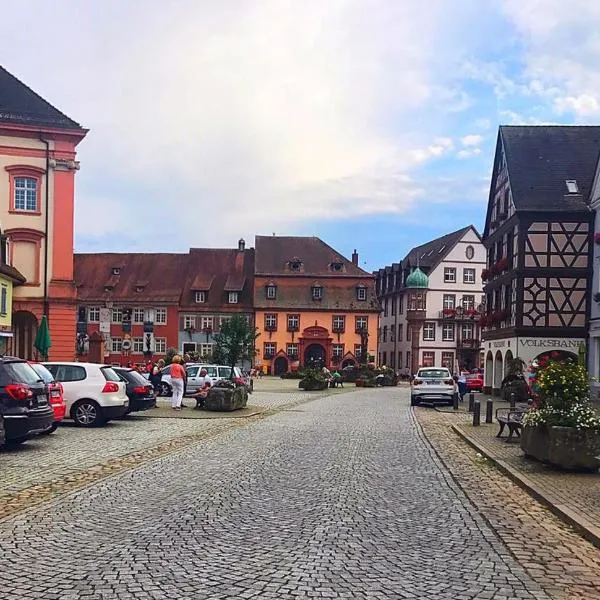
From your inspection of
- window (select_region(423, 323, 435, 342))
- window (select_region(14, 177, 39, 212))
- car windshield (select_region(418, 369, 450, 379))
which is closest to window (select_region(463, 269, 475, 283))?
window (select_region(423, 323, 435, 342))

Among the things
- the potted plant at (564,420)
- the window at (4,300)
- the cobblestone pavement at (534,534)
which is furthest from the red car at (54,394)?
the window at (4,300)

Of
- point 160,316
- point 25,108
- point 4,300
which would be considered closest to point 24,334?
point 4,300

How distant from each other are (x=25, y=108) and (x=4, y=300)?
35.7 feet

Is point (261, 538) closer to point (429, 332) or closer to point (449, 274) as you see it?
point (429, 332)

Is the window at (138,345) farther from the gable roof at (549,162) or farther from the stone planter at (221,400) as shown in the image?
the stone planter at (221,400)

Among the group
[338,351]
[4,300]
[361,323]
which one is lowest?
[338,351]

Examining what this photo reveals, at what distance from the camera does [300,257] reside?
86812mm

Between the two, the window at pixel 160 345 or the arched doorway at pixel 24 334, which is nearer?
the arched doorway at pixel 24 334

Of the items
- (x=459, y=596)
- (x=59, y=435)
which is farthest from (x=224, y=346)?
(x=459, y=596)

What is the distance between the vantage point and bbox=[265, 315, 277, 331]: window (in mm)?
84562

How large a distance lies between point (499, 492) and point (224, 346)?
49562 mm

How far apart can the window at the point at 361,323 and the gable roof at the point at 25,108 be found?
43553 millimetres

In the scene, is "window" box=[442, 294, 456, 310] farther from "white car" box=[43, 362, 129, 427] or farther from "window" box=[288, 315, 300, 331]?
"white car" box=[43, 362, 129, 427]

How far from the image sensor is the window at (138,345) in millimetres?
81438
